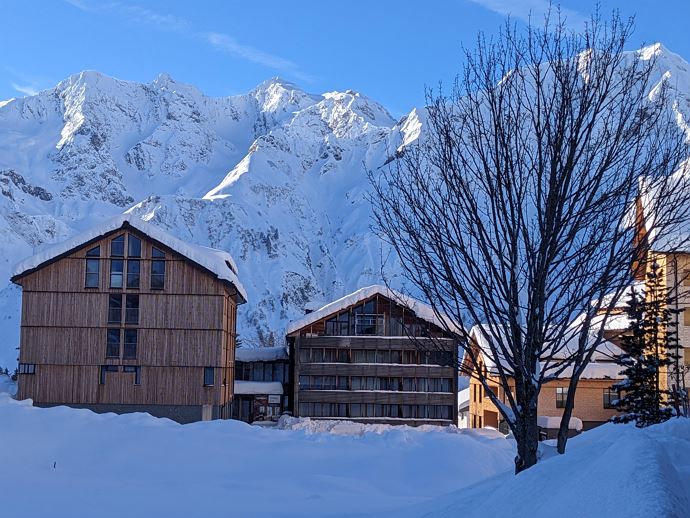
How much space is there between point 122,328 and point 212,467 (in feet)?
73.8

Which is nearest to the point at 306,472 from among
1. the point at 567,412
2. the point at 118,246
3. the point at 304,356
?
the point at 567,412

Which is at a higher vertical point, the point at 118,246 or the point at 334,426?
the point at 118,246

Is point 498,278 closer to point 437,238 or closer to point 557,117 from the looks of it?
point 437,238

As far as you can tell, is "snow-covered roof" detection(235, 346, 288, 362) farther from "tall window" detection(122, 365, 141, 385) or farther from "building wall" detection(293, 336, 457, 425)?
"tall window" detection(122, 365, 141, 385)

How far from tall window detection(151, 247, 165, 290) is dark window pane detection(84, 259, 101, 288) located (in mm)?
2854

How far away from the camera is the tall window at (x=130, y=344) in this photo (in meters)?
42.1

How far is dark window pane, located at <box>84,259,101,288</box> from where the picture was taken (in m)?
42.5

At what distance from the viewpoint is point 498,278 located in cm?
1024

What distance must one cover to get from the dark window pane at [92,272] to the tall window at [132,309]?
1.89m

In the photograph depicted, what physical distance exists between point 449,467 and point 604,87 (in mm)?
14958

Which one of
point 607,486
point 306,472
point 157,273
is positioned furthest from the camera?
point 157,273

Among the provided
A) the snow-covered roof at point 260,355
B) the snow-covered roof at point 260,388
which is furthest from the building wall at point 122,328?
the snow-covered roof at point 260,355

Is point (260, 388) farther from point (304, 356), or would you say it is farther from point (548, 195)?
point (548, 195)

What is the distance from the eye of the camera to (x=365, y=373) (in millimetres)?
48812
